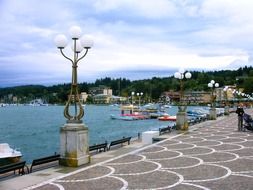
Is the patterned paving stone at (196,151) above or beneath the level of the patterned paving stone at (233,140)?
above

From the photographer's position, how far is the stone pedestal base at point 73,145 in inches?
547

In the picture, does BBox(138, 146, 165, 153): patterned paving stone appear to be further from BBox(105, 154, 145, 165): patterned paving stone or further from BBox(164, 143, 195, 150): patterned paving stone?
BBox(105, 154, 145, 165): patterned paving stone

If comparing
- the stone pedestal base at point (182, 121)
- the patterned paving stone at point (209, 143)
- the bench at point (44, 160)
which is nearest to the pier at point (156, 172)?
the bench at point (44, 160)

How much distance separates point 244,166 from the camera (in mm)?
13719

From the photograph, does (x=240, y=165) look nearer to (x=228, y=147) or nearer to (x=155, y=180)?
(x=155, y=180)

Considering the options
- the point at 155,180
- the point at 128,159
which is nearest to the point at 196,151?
the point at 128,159

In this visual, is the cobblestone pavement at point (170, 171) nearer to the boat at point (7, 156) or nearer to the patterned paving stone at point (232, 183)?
the patterned paving stone at point (232, 183)

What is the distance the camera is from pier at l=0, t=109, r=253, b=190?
11172 mm

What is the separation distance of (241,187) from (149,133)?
12151 mm

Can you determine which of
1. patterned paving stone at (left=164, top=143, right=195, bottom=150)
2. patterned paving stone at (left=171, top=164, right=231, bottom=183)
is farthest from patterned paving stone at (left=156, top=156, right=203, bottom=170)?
patterned paving stone at (left=164, top=143, right=195, bottom=150)

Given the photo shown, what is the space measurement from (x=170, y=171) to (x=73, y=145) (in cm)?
339

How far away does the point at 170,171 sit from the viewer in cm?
1302

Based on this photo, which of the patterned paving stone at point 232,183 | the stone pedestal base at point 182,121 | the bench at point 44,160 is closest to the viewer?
the patterned paving stone at point 232,183

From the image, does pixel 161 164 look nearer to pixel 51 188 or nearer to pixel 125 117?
pixel 51 188
